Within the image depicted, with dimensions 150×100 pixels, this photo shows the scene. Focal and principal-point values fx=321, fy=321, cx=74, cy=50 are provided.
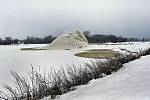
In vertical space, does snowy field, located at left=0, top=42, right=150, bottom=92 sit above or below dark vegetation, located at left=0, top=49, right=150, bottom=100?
below

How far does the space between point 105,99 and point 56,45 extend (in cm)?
8829

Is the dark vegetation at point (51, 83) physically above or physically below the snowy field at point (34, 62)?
above

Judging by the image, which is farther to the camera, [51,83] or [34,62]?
[34,62]

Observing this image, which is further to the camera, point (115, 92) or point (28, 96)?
point (28, 96)

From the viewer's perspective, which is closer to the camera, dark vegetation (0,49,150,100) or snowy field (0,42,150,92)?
dark vegetation (0,49,150,100)

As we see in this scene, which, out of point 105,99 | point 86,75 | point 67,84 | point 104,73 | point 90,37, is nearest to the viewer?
point 105,99

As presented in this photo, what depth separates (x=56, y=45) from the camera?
9456 cm

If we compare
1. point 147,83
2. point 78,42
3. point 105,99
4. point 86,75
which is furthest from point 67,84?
point 78,42

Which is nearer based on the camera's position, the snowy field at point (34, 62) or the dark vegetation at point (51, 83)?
the dark vegetation at point (51, 83)

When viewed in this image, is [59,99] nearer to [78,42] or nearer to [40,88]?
[40,88]

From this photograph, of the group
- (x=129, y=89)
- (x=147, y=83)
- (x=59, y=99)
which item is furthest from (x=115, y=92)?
(x=59, y=99)

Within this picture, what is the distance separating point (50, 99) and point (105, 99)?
8.15 ft

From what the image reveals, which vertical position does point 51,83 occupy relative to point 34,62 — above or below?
above

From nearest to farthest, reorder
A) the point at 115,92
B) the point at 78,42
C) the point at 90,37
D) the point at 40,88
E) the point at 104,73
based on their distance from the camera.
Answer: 1. the point at 115,92
2. the point at 40,88
3. the point at 104,73
4. the point at 78,42
5. the point at 90,37
